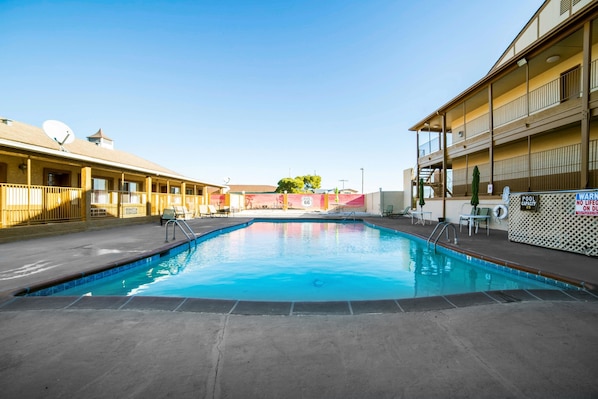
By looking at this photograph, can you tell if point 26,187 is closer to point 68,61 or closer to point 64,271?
point 64,271

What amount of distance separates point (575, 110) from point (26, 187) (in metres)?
16.6

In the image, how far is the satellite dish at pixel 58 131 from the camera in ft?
33.7

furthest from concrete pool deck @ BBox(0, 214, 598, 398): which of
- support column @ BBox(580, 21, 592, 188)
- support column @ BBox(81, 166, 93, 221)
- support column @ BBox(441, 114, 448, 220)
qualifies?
support column @ BBox(441, 114, 448, 220)

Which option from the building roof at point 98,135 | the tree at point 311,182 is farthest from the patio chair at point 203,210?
the tree at point 311,182

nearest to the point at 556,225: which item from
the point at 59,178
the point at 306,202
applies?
the point at 59,178

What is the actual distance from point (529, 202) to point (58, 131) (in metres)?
15.7

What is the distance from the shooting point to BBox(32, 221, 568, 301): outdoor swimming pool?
4457mm

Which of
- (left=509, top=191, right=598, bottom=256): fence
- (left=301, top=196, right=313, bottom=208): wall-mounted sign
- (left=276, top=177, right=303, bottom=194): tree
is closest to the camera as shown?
(left=509, top=191, right=598, bottom=256): fence

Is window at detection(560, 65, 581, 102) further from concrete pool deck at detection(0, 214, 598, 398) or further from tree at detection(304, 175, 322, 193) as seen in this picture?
tree at detection(304, 175, 322, 193)

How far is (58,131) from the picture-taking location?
1060 centimetres

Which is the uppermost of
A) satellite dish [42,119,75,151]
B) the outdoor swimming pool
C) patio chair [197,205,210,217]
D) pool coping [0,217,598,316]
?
satellite dish [42,119,75,151]

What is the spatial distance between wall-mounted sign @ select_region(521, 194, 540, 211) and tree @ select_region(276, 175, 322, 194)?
48.6 metres

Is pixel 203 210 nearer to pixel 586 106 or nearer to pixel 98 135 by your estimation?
pixel 98 135

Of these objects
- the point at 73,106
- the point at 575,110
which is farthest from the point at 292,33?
the point at 73,106
